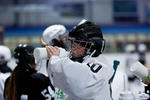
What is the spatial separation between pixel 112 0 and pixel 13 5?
3.01m

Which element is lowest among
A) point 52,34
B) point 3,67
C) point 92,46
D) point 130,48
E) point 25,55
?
point 130,48

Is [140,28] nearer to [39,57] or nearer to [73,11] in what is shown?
[73,11]

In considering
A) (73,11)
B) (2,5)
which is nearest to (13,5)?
(2,5)

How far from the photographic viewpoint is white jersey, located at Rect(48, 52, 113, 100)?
1.95 metres

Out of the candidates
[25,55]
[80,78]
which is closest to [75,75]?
[80,78]

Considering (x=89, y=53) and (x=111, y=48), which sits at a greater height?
(x=89, y=53)

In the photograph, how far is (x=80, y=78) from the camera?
195 cm

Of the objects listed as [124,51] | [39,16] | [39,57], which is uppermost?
[39,57]

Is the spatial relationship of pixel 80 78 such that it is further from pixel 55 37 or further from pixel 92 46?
pixel 55 37

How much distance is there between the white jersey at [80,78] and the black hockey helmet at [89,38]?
10 cm

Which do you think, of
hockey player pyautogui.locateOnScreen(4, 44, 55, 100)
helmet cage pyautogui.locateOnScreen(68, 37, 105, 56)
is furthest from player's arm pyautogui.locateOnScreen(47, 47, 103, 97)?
hockey player pyautogui.locateOnScreen(4, 44, 55, 100)

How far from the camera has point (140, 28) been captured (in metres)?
12.0

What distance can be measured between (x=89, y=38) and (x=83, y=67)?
8.0 inches

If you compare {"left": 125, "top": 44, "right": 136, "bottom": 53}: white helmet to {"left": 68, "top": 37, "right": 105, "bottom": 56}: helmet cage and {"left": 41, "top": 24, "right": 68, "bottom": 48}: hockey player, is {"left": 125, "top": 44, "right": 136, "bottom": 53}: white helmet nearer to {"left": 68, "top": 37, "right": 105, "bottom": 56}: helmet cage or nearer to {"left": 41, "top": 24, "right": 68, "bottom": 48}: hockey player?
{"left": 41, "top": 24, "right": 68, "bottom": 48}: hockey player
